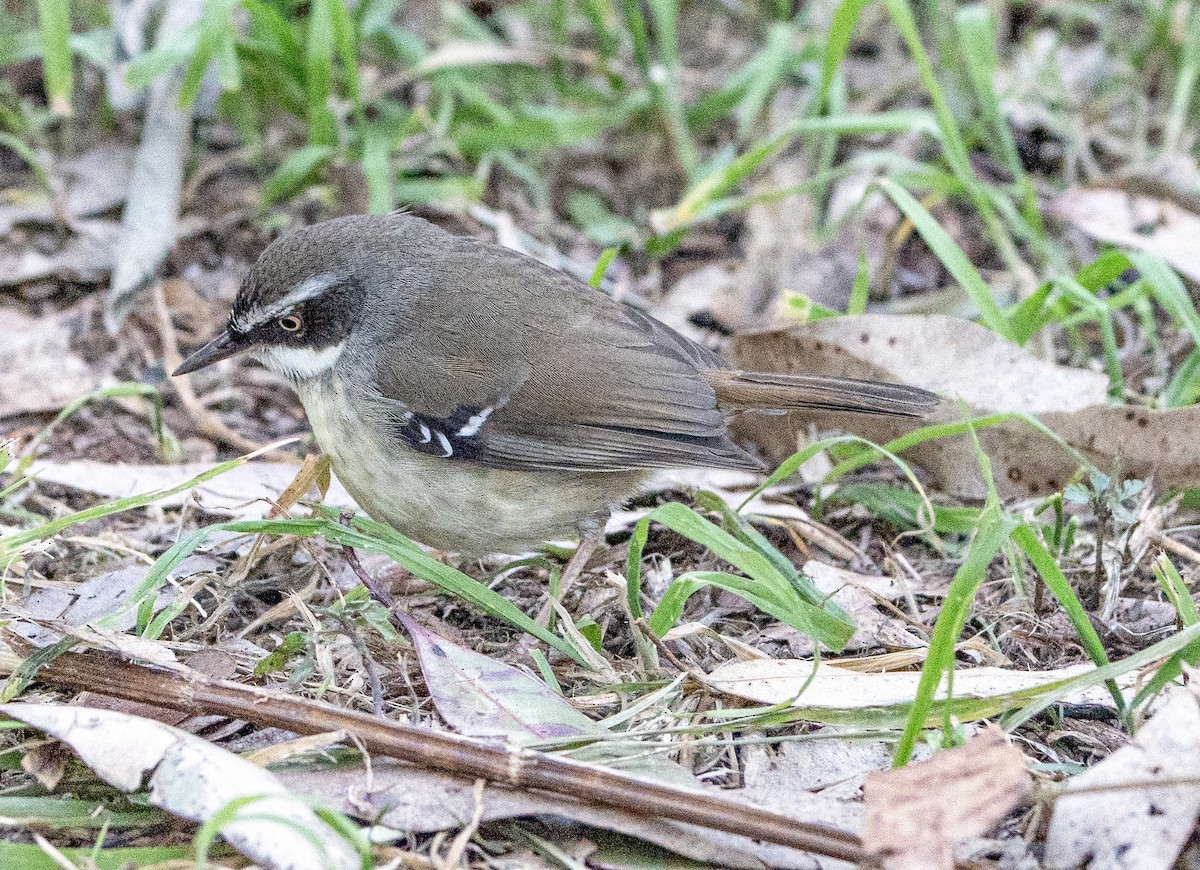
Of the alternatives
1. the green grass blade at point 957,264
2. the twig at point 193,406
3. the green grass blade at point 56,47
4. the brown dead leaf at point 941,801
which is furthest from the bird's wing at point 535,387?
the green grass blade at point 56,47

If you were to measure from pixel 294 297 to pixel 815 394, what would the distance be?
1734 mm

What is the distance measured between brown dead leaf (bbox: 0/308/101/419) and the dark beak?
1.06 metres

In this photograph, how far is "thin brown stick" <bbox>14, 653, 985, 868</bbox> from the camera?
276 centimetres

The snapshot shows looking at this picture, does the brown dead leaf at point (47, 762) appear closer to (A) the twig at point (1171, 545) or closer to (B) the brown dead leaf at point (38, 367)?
(B) the brown dead leaf at point (38, 367)

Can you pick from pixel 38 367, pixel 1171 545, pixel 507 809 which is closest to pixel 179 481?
pixel 38 367

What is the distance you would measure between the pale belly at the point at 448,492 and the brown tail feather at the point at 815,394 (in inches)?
19.6

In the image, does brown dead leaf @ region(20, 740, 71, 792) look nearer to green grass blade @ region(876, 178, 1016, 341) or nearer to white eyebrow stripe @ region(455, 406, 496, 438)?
white eyebrow stripe @ region(455, 406, 496, 438)

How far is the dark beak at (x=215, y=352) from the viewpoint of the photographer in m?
4.60

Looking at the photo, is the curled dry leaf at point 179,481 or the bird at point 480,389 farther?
the curled dry leaf at point 179,481

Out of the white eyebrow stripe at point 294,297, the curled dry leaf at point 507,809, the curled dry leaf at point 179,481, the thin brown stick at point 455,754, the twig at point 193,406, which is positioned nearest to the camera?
the thin brown stick at point 455,754

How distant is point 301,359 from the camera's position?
4.58 meters

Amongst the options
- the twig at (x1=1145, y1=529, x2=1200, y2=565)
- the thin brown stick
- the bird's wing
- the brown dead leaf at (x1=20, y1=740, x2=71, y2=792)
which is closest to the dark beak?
the bird's wing

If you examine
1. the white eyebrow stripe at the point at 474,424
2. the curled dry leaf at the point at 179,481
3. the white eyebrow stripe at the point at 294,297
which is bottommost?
the curled dry leaf at the point at 179,481

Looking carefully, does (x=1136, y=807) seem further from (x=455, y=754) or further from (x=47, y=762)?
(x=47, y=762)
